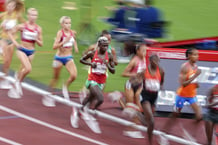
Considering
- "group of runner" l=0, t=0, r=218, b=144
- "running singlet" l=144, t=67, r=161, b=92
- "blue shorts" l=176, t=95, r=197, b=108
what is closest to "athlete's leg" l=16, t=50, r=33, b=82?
"group of runner" l=0, t=0, r=218, b=144

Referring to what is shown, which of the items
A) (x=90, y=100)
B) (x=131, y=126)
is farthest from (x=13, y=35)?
(x=131, y=126)

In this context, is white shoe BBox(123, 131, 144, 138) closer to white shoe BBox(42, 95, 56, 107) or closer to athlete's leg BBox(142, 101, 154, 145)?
athlete's leg BBox(142, 101, 154, 145)

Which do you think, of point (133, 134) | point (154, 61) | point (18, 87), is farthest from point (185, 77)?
point (18, 87)

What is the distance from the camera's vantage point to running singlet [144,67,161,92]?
12.0 m

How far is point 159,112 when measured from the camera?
14383 millimetres

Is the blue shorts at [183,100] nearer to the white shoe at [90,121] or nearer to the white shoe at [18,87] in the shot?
the white shoe at [90,121]

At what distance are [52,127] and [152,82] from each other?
261cm

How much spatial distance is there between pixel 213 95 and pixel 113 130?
256cm

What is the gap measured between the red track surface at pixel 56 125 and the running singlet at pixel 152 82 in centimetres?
128

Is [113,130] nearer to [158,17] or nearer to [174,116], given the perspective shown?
[174,116]

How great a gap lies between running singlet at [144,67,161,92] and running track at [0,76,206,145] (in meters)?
1.29

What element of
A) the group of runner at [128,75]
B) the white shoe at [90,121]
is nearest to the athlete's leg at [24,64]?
the group of runner at [128,75]

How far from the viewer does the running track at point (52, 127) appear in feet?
40.9

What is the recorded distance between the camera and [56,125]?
13328 mm
